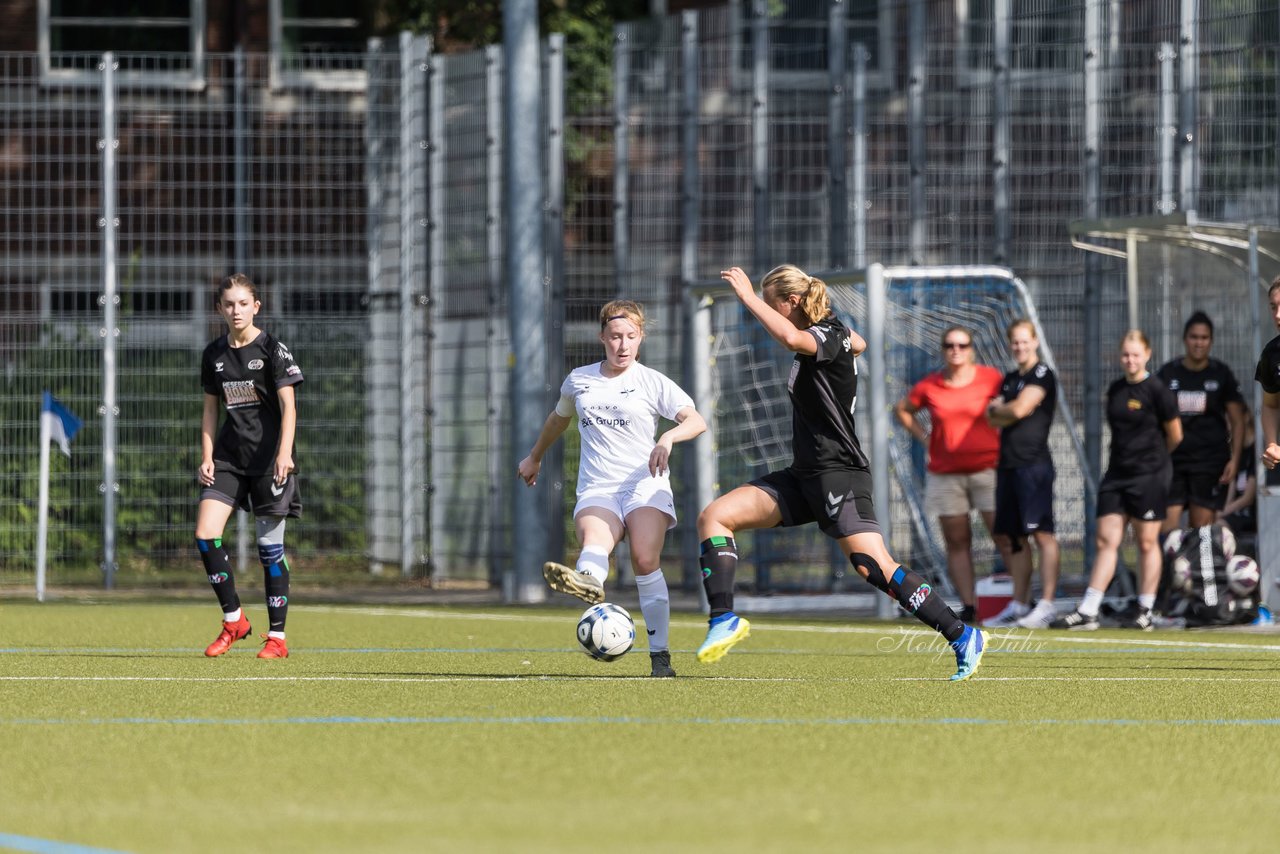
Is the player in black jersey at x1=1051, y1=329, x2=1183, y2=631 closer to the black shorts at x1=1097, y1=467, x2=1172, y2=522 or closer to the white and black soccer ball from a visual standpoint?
the black shorts at x1=1097, y1=467, x2=1172, y2=522

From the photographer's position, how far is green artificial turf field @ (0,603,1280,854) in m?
5.33

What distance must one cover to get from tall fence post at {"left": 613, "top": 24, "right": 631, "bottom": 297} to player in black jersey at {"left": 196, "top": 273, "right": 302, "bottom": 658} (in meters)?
7.42

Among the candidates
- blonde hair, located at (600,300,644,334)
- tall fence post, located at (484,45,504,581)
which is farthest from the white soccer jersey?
tall fence post, located at (484,45,504,581)

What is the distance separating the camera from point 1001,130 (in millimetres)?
16516

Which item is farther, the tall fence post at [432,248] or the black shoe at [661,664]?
the tall fence post at [432,248]

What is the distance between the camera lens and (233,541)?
60.3 ft

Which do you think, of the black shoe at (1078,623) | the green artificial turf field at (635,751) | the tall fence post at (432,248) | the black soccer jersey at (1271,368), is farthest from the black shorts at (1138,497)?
the tall fence post at (432,248)

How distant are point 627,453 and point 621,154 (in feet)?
29.5

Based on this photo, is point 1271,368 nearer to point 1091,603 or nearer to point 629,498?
point 629,498

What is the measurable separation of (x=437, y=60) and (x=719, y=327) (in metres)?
3.76

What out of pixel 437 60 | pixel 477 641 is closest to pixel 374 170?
pixel 437 60

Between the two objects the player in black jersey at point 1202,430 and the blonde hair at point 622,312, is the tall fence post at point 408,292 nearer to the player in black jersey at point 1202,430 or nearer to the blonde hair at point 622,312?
the player in black jersey at point 1202,430

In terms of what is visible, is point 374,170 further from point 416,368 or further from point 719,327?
point 719,327

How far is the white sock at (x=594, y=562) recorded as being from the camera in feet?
29.9
